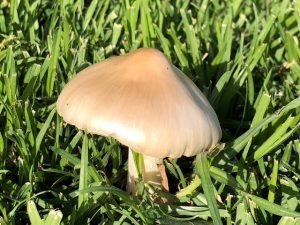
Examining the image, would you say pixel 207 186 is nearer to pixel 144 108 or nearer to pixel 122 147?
pixel 144 108

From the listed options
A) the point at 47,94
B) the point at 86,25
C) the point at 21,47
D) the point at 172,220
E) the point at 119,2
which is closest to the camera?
the point at 172,220

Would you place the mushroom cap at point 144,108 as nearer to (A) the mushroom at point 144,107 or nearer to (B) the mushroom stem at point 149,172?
(A) the mushroom at point 144,107

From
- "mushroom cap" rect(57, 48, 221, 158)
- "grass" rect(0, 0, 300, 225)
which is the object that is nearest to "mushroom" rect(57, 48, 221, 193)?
"mushroom cap" rect(57, 48, 221, 158)

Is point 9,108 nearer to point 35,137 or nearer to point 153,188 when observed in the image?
point 35,137

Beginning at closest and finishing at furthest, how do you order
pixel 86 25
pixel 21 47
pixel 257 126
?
1. pixel 257 126
2. pixel 21 47
3. pixel 86 25

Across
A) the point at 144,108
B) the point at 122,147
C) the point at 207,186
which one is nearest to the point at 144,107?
the point at 144,108

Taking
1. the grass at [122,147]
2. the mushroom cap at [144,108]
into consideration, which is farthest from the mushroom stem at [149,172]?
the mushroom cap at [144,108]

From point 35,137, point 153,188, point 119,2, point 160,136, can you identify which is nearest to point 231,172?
point 153,188
